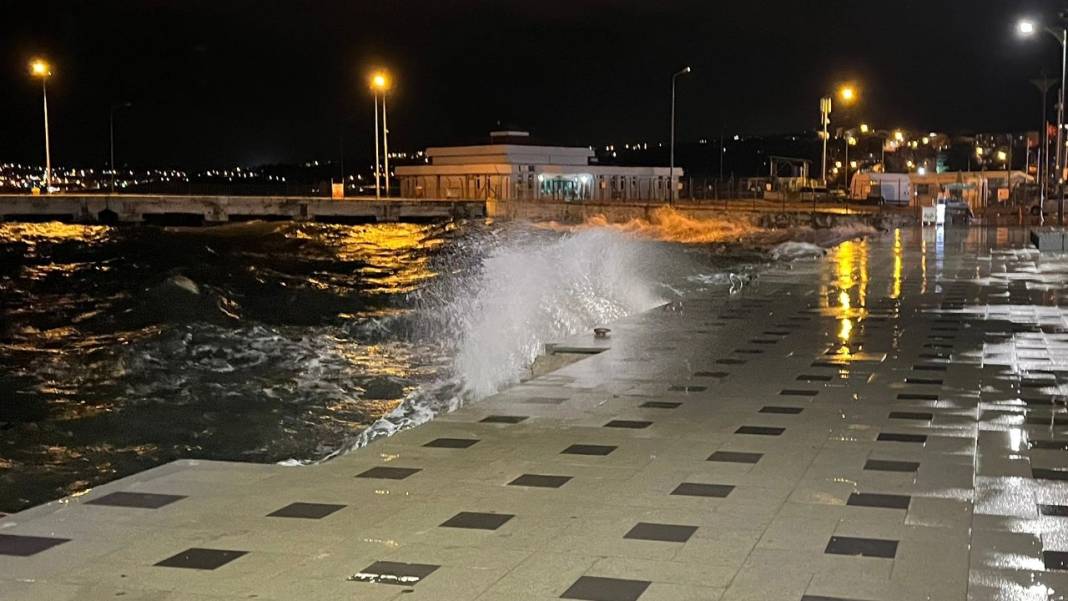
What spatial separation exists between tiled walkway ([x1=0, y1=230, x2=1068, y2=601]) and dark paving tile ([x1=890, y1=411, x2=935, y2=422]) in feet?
0.12

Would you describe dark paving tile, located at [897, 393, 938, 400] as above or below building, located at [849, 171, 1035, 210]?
below

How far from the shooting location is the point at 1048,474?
7.54 meters

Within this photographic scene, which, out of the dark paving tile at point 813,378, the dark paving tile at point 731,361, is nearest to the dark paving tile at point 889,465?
the dark paving tile at point 813,378

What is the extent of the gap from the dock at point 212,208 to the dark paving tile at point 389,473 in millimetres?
62079

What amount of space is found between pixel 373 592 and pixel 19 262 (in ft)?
161

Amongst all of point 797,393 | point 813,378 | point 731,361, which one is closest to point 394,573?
point 797,393

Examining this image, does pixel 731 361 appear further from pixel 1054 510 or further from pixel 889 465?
pixel 1054 510

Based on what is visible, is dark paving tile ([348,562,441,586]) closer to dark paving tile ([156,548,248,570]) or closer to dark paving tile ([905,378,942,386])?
dark paving tile ([156,548,248,570])

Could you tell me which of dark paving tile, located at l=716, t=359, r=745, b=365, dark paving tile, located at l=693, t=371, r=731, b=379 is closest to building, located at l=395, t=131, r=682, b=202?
dark paving tile, located at l=716, t=359, r=745, b=365

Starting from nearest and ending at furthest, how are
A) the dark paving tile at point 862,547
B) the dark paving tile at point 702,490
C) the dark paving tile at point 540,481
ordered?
the dark paving tile at point 862,547, the dark paving tile at point 702,490, the dark paving tile at point 540,481

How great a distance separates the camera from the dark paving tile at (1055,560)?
A: 549 cm

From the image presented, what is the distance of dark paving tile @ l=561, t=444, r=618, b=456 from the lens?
327 inches

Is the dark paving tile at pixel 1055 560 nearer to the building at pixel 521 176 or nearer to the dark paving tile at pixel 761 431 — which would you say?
the dark paving tile at pixel 761 431

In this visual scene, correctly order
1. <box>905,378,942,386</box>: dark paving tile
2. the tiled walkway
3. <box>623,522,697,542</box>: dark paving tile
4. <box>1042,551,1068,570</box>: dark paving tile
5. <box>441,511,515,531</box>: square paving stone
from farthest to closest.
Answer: <box>905,378,942,386</box>: dark paving tile < <box>441,511,515,531</box>: square paving stone < <box>623,522,697,542</box>: dark paving tile < <box>1042,551,1068,570</box>: dark paving tile < the tiled walkway
